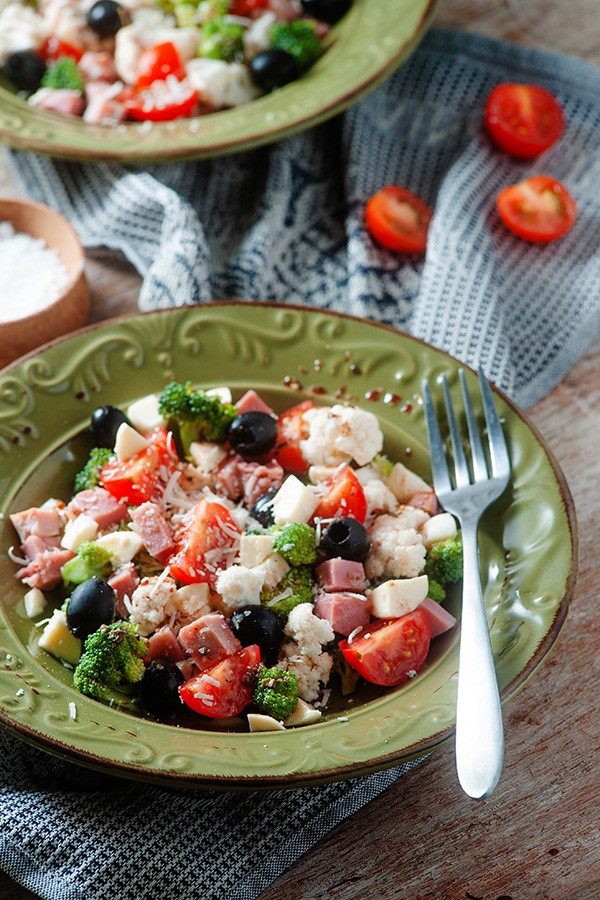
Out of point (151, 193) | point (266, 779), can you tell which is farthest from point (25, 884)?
point (151, 193)

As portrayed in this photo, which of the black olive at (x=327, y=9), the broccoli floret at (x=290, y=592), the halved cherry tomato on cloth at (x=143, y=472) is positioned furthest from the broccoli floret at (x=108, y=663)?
the black olive at (x=327, y=9)

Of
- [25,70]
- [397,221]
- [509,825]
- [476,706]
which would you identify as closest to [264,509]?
[476,706]

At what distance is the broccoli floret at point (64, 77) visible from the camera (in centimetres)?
383

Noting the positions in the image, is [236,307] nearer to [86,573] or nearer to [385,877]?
[86,573]

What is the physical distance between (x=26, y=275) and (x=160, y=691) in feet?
5.61

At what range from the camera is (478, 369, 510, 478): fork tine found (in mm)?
2725

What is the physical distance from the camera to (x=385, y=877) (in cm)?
231

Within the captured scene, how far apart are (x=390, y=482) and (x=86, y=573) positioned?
2.74 ft

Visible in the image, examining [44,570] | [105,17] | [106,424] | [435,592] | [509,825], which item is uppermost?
[105,17]

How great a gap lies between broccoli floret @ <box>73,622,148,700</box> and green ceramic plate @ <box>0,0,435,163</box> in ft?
6.00

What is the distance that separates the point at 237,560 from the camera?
8.31 feet

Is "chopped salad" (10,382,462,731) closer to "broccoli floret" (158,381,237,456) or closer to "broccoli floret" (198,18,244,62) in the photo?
"broccoli floret" (158,381,237,456)

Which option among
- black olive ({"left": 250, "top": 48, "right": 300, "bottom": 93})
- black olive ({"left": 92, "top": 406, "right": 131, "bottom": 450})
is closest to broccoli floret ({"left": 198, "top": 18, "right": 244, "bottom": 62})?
black olive ({"left": 250, "top": 48, "right": 300, "bottom": 93})

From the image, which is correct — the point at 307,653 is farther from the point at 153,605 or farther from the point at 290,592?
the point at 153,605
